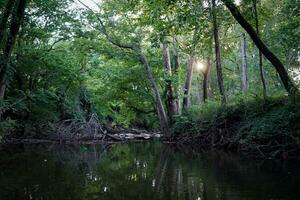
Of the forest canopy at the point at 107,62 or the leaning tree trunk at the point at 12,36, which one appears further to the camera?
the forest canopy at the point at 107,62

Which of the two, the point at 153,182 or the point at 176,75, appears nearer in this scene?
the point at 153,182

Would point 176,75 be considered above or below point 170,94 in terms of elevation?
above

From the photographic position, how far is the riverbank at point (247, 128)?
405 inches

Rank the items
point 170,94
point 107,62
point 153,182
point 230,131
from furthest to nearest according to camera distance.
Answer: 1. point 107,62
2. point 170,94
3. point 230,131
4. point 153,182

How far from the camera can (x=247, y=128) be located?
1220 centimetres

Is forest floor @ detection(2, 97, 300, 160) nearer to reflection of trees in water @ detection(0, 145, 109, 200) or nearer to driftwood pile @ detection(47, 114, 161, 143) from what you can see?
driftwood pile @ detection(47, 114, 161, 143)

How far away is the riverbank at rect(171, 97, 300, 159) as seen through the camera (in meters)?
10.3

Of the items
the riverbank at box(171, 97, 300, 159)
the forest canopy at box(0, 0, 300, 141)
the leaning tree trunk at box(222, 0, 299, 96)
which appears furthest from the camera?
the forest canopy at box(0, 0, 300, 141)

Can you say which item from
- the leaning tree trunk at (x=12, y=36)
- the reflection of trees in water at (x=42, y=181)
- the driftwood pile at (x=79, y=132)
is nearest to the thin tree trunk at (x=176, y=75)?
the driftwood pile at (x=79, y=132)

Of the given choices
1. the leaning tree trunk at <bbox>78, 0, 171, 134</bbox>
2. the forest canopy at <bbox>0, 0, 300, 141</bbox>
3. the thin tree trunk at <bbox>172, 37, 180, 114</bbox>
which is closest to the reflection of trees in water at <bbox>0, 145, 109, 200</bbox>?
the forest canopy at <bbox>0, 0, 300, 141</bbox>

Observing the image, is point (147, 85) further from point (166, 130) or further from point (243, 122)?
point (243, 122)

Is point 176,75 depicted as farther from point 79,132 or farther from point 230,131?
point 230,131

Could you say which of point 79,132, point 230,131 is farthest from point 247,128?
point 79,132

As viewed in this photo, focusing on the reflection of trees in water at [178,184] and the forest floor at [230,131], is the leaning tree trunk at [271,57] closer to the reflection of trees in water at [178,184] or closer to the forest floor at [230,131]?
the forest floor at [230,131]
